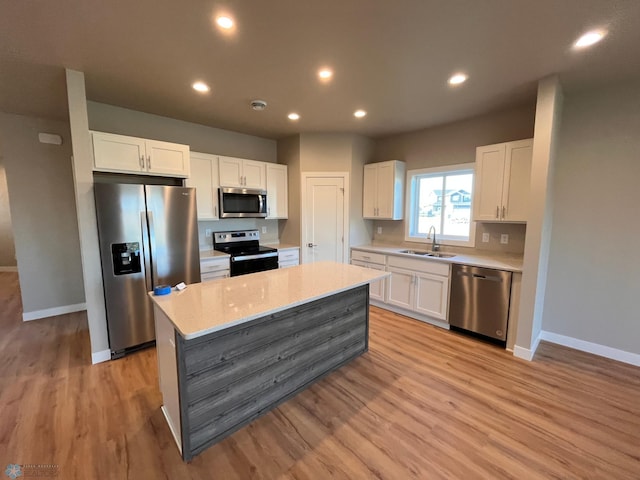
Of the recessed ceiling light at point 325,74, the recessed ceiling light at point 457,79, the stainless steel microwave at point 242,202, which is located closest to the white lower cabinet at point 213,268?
the stainless steel microwave at point 242,202

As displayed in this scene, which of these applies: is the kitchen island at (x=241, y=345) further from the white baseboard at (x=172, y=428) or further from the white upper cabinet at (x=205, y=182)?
the white upper cabinet at (x=205, y=182)

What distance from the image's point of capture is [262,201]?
13.8 ft

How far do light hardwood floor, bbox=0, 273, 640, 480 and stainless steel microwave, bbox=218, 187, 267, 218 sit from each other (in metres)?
2.04

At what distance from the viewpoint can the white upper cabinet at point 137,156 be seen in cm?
274

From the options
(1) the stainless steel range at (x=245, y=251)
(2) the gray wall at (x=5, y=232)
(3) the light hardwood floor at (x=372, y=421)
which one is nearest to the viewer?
(3) the light hardwood floor at (x=372, y=421)

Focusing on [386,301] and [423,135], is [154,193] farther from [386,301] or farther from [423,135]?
[423,135]

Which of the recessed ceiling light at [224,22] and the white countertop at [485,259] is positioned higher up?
the recessed ceiling light at [224,22]

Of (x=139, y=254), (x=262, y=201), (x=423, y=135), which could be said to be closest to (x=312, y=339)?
(x=139, y=254)

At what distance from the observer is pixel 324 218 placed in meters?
4.40

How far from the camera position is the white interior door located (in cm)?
434

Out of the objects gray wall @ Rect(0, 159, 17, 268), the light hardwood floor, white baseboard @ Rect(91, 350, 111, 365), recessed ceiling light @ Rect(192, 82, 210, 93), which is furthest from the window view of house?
gray wall @ Rect(0, 159, 17, 268)

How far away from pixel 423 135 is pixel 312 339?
344cm

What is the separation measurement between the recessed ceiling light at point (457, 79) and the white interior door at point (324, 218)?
2.01 metres

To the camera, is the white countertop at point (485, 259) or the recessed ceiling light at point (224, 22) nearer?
the recessed ceiling light at point (224, 22)
